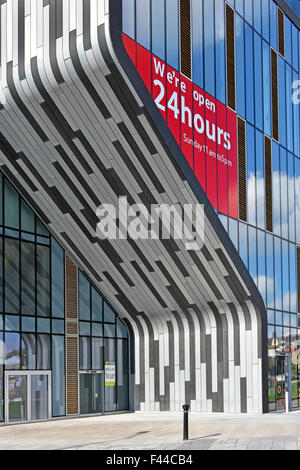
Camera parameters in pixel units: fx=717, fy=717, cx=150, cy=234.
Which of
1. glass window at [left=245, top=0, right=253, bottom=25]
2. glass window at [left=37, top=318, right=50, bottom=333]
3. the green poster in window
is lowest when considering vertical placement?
the green poster in window

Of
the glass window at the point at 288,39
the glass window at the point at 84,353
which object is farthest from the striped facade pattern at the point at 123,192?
the glass window at the point at 288,39

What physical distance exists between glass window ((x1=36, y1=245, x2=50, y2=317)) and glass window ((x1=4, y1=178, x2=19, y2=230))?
5.47 ft

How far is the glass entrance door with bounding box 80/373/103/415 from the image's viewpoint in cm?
3122

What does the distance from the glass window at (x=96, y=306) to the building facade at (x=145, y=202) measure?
0.64 ft

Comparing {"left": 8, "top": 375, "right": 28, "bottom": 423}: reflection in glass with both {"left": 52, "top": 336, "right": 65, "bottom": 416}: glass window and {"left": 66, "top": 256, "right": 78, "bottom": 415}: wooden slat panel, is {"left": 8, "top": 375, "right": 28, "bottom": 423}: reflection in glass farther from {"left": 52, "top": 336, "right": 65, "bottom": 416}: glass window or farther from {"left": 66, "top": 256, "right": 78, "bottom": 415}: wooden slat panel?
{"left": 66, "top": 256, "right": 78, "bottom": 415}: wooden slat panel

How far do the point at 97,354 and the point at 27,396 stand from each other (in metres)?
4.61

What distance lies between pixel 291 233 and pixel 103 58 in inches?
673

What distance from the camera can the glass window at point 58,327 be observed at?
30.1 metres

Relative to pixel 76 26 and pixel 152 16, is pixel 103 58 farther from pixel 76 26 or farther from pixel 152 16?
pixel 152 16

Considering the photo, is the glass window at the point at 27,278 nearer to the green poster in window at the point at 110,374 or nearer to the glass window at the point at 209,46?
the green poster in window at the point at 110,374

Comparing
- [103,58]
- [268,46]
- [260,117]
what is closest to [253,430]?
[103,58]

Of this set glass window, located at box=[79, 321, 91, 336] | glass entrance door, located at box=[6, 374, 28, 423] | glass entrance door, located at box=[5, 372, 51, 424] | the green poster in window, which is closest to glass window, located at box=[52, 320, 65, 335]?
glass window, located at box=[79, 321, 91, 336]

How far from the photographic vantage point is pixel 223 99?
30.6 metres

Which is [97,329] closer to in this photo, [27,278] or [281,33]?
[27,278]
